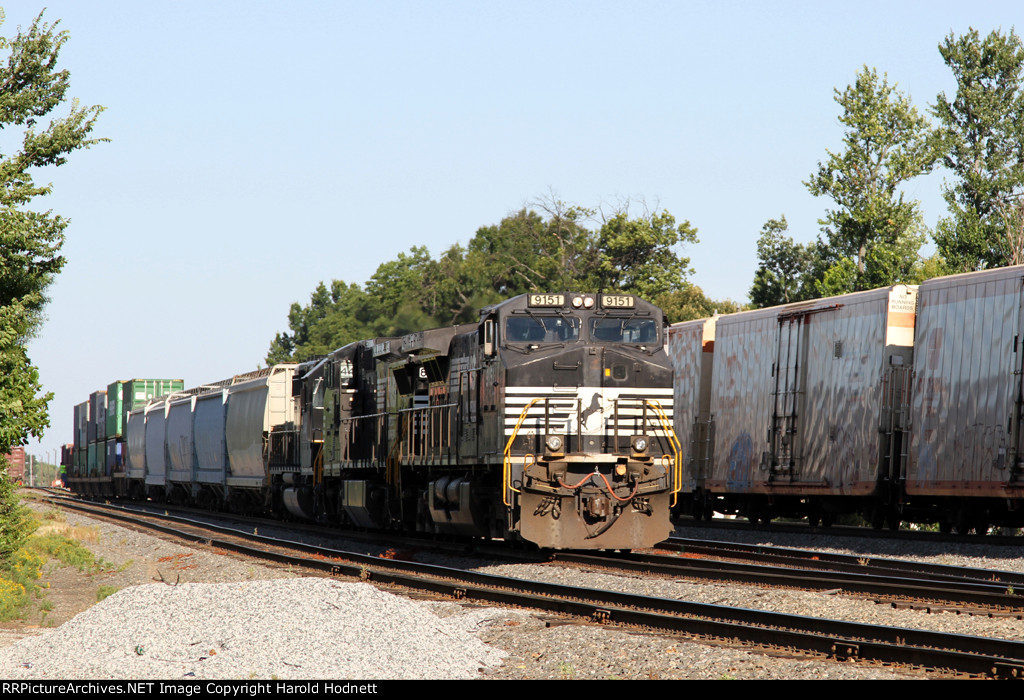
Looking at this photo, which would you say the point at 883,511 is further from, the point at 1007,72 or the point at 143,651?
the point at 1007,72

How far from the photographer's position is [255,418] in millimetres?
33906

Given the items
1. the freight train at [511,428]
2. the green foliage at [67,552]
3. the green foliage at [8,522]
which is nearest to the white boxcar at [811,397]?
the freight train at [511,428]

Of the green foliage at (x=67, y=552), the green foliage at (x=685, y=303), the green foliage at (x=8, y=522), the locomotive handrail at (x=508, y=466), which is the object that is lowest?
the green foliage at (x=67, y=552)

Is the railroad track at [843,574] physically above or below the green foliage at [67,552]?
above

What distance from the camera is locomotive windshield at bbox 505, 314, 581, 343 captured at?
1708 centimetres

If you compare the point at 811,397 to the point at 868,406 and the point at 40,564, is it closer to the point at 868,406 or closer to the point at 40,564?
the point at 868,406

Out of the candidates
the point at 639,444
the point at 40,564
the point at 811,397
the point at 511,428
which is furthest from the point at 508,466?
the point at 40,564

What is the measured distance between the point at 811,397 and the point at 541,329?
7.53 m

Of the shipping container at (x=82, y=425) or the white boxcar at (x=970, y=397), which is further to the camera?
the shipping container at (x=82, y=425)

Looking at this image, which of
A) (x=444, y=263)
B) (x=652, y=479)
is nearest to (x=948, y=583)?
(x=652, y=479)

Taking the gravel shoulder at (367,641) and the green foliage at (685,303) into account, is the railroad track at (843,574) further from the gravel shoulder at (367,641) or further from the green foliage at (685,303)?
the green foliage at (685,303)

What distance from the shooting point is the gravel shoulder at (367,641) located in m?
8.95

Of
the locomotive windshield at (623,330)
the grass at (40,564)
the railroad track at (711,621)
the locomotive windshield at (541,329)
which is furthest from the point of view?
the locomotive windshield at (623,330)

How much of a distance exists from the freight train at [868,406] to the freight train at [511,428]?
16.5 ft
